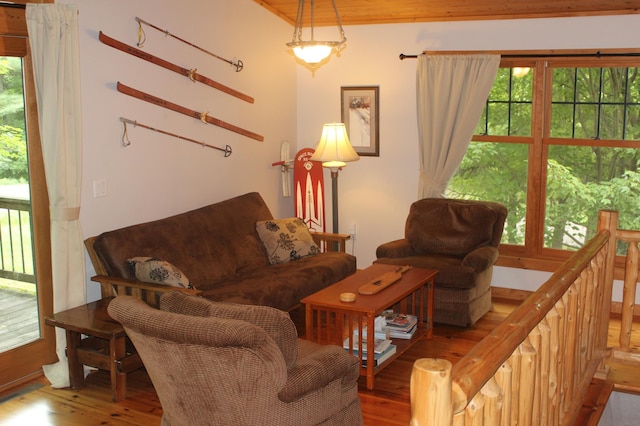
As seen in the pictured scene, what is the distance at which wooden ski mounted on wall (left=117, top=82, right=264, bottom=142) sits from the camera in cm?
467

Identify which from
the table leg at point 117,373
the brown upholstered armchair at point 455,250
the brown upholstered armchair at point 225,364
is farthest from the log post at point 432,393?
the brown upholstered armchair at point 455,250

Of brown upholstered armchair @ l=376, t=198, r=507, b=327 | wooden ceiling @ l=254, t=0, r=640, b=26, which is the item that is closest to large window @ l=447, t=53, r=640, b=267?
wooden ceiling @ l=254, t=0, r=640, b=26

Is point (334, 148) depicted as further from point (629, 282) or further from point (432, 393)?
point (432, 393)

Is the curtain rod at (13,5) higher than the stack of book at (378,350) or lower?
higher

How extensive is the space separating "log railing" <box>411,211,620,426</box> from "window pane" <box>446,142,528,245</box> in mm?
2215

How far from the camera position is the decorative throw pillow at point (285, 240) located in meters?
5.41

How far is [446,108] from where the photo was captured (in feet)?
19.4

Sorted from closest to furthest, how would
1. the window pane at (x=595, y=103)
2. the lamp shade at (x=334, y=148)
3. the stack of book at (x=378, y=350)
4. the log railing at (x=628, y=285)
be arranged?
the log railing at (x=628, y=285) < the stack of book at (x=378, y=350) < the window pane at (x=595, y=103) < the lamp shade at (x=334, y=148)

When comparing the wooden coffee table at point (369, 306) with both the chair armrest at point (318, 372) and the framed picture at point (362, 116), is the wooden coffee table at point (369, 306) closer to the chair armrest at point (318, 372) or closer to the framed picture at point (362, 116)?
the chair armrest at point (318, 372)

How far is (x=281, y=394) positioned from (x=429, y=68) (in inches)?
151

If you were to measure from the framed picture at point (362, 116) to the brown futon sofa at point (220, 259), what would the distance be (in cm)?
110

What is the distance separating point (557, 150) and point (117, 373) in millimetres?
3849

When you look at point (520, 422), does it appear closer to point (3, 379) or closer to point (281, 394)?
point (281, 394)

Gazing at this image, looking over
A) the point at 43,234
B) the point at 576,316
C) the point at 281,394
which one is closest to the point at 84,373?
the point at 43,234
